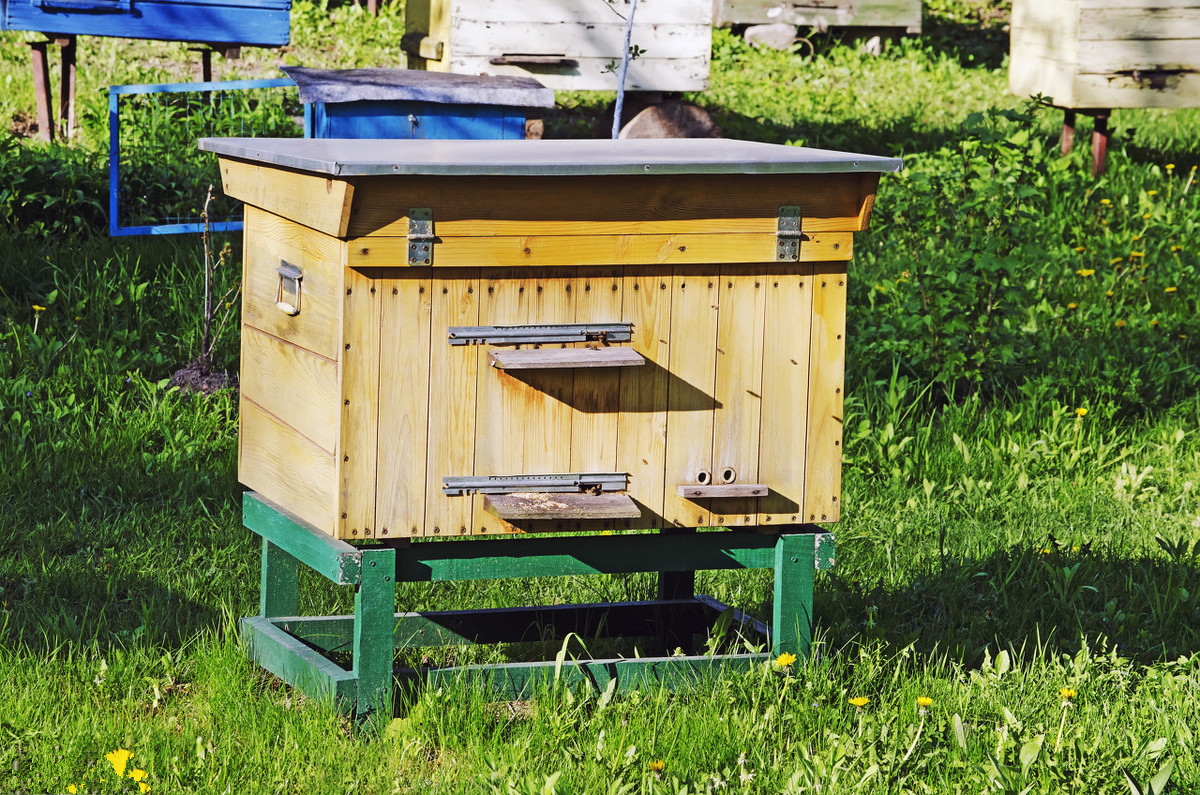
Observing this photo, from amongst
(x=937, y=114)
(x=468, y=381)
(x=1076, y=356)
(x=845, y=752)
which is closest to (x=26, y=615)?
(x=468, y=381)

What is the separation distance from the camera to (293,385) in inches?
125

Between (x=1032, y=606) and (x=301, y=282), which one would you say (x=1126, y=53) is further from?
(x=301, y=282)

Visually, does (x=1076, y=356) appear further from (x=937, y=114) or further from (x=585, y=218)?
(x=937, y=114)

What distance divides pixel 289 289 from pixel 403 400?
1.48ft

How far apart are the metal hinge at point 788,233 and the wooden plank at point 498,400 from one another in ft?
1.87

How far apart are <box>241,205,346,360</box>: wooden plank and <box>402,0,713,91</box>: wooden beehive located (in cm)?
514

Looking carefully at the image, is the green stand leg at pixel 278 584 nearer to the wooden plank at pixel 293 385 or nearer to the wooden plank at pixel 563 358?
the wooden plank at pixel 293 385

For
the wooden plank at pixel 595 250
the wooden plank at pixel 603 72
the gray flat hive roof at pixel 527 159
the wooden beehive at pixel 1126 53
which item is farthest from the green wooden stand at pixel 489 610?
the wooden beehive at pixel 1126 53

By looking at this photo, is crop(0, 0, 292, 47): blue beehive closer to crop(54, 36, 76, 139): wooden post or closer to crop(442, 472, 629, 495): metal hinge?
crop(54, 36, 76, 139): wooden post

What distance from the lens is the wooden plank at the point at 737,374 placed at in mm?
3145

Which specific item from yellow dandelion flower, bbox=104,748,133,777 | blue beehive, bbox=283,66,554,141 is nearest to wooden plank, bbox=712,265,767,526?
yellow dandelion flower, bbox=104,748,133,777

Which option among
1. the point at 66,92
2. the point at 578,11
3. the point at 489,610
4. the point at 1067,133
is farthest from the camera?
the point at 1067,133

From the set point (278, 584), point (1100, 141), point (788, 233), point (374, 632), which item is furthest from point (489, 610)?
point (1100, 141)

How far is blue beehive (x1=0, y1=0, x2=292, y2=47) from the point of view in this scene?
838 cm
